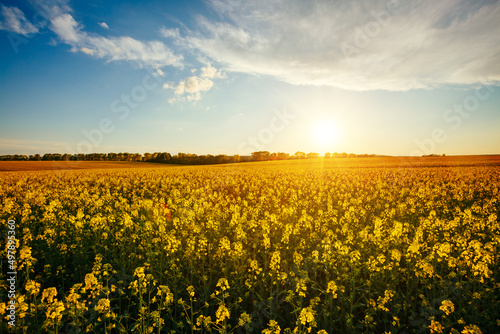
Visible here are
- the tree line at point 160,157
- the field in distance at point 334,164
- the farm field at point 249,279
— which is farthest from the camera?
the tree line at point 160,157

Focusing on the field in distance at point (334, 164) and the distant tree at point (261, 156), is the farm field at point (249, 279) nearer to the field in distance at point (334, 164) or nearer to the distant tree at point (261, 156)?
the field in distance at point (334, 164)

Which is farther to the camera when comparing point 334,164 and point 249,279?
point 334,164

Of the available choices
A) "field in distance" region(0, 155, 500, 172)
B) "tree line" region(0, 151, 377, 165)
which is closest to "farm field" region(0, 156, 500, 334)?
"field in distance" region(0, 155, 500, 172)

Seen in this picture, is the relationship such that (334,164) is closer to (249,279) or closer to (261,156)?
(261,156)

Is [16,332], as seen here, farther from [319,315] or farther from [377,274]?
[377,274]

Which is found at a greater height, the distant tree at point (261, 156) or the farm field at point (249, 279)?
the distant tree at point (261, 156)

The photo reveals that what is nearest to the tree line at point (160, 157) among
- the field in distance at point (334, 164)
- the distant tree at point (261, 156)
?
the distant tree at point (261, 156)

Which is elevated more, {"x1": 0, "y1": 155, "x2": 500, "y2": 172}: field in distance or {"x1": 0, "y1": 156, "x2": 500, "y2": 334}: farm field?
{"x1": 0, "y1": 155, "x2": 500, "y2": 172}: field in distance

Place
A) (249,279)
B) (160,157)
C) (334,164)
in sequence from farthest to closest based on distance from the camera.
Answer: (160,157)
(334,164)
(249,279)


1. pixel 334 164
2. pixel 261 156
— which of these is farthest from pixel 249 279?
pixel 261 156

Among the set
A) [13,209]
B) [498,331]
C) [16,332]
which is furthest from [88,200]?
[498,331]

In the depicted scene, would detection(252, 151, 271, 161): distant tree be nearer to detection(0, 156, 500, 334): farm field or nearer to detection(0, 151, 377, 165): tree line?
detection(0, 151, 377, 165): tree line

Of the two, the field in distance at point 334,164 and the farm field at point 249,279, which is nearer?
the farm field at point 249,279

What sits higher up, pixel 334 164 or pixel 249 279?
pixel 334 164
